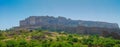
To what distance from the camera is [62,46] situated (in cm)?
7262

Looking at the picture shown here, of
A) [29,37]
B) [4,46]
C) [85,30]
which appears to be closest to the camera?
[4,46]

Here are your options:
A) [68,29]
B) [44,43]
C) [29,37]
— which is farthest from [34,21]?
[44,43]

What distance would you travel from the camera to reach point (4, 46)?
230 feet

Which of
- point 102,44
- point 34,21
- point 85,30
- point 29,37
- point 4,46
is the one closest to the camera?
point 4,46

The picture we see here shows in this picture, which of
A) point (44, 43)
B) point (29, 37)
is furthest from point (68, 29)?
point (44, 43)

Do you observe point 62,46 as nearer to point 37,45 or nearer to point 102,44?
point 37,45

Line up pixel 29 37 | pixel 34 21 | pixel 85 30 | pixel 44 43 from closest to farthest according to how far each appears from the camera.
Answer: pixel 44 43 < pixel 29 37 < pixel 85 30 < pixel 34 21

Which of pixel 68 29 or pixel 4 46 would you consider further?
pixel 68 29

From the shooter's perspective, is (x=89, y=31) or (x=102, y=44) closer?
(x=102, y=44)

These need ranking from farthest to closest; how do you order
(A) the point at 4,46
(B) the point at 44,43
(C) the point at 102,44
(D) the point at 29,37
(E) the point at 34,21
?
(E) the point at 34,21 < (D) the point at 29,37 < (C) the point at 102,44 < (B) the point at 44,43 < (A) the point at 4,46

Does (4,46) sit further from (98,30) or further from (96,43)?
(98,30)

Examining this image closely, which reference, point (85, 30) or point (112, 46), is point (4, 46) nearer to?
point (112, 46)

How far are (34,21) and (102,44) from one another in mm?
122417

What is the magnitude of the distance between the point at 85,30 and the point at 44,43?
62.9 metres
